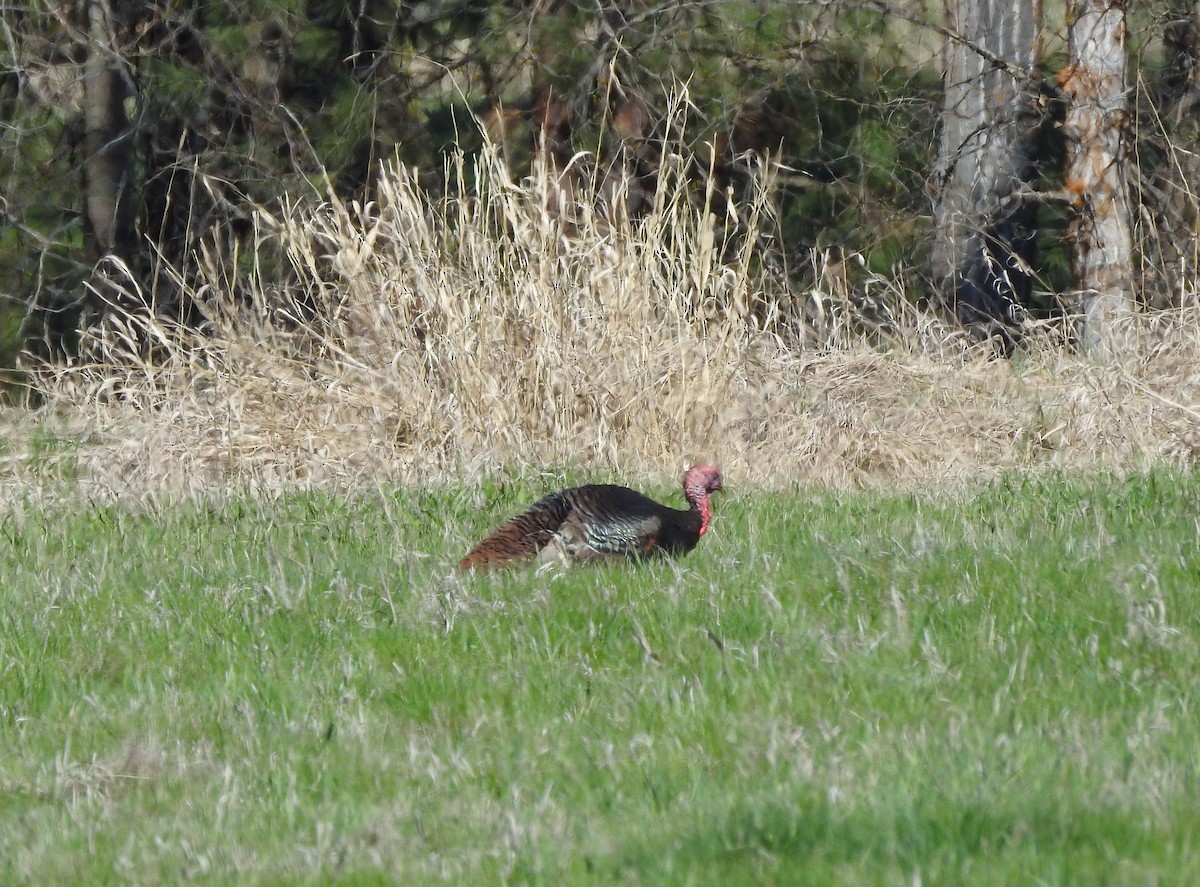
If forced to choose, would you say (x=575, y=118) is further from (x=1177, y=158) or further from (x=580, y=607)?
(x=580, y=607)

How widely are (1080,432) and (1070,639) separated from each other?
4583 millimetres

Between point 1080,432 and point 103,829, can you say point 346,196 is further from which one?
point 103,829

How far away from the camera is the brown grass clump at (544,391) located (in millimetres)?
8453

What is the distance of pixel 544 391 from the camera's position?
8633mm

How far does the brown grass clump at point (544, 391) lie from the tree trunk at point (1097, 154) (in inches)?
61.1

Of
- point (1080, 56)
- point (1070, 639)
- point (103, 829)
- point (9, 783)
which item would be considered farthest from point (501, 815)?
point (1080, 56)

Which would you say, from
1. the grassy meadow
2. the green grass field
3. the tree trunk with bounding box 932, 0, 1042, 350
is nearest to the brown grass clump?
the grassy meadow

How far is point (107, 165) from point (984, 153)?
778cm

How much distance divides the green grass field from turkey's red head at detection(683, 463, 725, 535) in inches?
5.0

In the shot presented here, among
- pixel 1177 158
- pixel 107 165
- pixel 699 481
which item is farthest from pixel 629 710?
pixel 107 165

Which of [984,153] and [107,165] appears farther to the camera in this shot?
[107,165]

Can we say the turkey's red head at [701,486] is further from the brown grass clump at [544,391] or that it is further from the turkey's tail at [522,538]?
the brown grass clump at [544,391]

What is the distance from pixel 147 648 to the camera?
4730 mm

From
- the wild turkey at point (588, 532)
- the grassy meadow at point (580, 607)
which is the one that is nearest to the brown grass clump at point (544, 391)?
the grassy meadow at point (580, 607)
